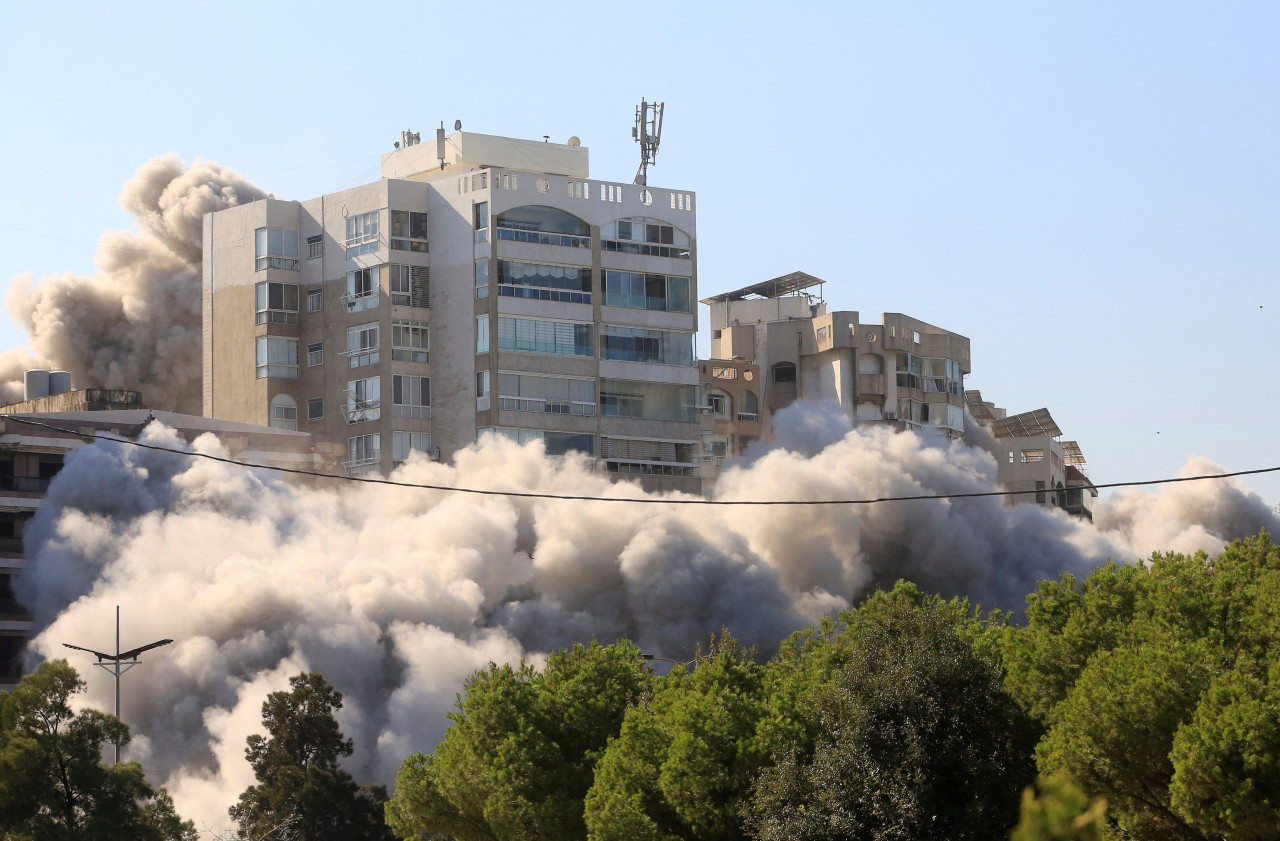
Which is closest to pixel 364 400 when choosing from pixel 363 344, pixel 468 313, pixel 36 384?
pixel 363 344

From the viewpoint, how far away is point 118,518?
3307 inches

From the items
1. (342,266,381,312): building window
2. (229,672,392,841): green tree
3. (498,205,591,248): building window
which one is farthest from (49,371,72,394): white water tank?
(229,672,392,841): green tree

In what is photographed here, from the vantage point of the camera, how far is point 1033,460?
113 m

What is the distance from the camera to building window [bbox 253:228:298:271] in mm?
97062

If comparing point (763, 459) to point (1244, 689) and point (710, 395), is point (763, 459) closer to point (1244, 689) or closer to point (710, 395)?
point (710, 395)

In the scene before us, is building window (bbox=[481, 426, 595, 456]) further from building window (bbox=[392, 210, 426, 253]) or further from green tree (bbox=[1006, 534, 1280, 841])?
green tree (bbox=[1006, 534, 1280, 841])

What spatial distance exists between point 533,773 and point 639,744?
9.02 ft

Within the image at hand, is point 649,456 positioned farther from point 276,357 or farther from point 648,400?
point 276,357

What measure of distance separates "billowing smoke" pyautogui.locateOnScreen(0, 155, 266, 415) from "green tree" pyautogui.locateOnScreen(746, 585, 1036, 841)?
7357cm

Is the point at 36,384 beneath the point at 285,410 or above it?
above

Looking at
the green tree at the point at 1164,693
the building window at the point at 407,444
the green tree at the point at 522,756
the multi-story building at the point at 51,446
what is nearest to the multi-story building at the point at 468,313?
the building window at the point at 407,444

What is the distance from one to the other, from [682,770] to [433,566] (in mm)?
45829

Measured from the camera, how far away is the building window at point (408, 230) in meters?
93.3

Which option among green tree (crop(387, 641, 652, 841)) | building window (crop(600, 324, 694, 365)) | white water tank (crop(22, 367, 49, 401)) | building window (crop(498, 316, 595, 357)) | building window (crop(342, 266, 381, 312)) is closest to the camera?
green tree (crop(387, 641, 652, 841))
